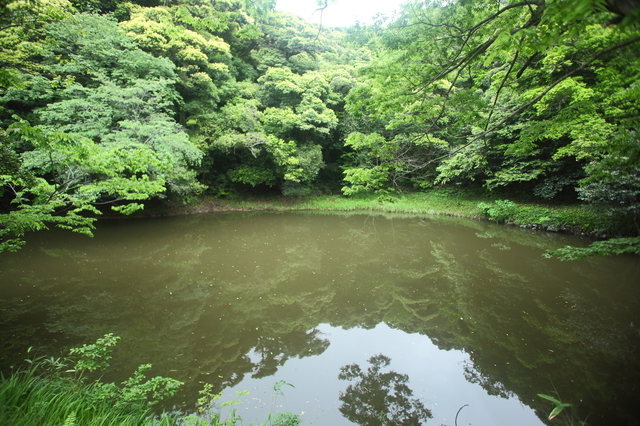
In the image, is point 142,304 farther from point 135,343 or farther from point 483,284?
point 483,284

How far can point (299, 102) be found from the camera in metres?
13.9

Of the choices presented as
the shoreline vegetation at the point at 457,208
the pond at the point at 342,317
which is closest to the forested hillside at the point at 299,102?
the shoreline vegetation at the point at 457,208

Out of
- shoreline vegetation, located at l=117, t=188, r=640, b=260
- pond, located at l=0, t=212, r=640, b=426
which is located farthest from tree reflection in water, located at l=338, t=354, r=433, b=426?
shoreline vegetation, located at l=117, t=188, r=640, b=260

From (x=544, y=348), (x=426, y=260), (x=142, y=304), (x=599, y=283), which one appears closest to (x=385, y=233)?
(x=426, y=260)

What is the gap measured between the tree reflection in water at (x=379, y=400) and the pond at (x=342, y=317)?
0.05ft

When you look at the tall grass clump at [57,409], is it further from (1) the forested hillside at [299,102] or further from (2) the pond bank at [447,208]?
(2) the pond bank at [447,208]

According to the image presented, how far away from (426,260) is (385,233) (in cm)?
283

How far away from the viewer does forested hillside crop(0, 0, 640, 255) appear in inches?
99.0

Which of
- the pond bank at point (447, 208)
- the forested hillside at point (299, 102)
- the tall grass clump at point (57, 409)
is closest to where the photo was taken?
the tall grass clump at point (57, 409)

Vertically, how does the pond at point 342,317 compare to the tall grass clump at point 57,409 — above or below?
below

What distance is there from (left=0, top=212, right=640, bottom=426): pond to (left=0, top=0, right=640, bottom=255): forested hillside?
4.38ft

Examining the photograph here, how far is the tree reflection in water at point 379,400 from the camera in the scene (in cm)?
259

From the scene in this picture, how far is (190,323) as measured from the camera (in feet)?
13.2

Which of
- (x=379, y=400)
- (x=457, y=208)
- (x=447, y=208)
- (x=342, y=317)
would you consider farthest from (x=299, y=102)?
(x=379, y=400)
